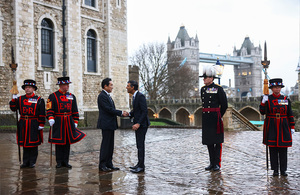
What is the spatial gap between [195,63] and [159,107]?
67.6 meters

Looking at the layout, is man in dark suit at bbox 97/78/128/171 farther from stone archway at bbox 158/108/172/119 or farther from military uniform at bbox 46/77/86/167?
stone archway at bbox 158/108/172/119

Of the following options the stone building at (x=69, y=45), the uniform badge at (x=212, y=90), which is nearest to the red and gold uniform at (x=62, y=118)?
the uniform badge at (x=212, y=90)

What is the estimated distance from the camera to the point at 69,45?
722 inches

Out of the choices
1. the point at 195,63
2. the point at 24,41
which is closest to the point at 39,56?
the point at 24,41

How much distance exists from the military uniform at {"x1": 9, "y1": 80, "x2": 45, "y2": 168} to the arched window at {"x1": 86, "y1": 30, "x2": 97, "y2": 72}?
1328 cm

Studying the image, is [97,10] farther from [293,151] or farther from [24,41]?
[293,151]

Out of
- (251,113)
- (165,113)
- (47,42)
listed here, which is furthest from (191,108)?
(47,42)

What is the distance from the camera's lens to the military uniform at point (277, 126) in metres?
5.85

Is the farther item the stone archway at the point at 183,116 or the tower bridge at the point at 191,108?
the stone archway at the point at 183,116

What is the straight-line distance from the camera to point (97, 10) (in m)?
20.1

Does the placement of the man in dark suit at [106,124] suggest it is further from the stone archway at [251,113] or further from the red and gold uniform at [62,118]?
the stone archway at [251,113]

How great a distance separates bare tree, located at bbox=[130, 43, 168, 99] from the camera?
47.9 metres

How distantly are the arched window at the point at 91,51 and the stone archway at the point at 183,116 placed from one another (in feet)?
142

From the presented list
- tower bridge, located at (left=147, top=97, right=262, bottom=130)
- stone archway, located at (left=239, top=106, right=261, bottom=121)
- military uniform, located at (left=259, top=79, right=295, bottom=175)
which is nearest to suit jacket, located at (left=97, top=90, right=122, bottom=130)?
military uniform, located at (left=259, top=79, right=295, bottom=175)
